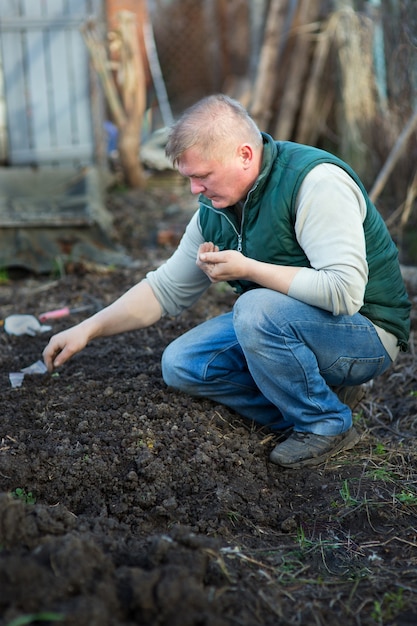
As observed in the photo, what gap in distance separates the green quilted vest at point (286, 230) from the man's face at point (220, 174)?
0.16 feet

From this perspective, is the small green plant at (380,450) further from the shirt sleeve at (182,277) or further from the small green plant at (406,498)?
the shirt sleeve at (182,277)

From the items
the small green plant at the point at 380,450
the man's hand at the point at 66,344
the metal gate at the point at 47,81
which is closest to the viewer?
the man's hand at the point at 66,344

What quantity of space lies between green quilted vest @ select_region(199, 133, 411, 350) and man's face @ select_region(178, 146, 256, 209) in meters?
0.05

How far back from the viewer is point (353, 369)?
2916 millimetres

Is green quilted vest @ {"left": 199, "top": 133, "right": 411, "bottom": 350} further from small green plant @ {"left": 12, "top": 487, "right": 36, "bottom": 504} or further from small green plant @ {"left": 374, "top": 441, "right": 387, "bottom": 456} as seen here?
small green plant @ {"left": 12, "top": 487, "right": 36, "bottom": 504}

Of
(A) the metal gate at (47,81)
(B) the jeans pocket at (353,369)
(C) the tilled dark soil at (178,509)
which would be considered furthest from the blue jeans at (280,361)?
(A) the metal gate at (47,81)

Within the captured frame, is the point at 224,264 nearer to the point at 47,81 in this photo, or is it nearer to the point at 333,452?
the point at 333,452

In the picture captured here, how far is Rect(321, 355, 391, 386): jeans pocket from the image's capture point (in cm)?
288

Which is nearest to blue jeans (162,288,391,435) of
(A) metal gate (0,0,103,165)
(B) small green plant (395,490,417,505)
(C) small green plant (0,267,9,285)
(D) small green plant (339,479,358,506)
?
(D) small green plant (339,479,358,506)

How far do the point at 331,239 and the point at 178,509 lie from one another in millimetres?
1066

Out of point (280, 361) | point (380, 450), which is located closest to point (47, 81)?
point (280, 361)

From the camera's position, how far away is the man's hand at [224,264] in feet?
8.65

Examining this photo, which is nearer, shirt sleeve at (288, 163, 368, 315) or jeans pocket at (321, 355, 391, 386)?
shirt sleeve at (288, 163, 368, 315)

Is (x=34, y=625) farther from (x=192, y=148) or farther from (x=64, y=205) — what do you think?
(x=64, y=205)
